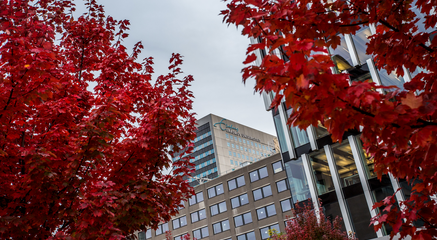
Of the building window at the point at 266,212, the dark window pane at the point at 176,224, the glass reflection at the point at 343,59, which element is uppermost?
the glass reflection at the point at 343,59

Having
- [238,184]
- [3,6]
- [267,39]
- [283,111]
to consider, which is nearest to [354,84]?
[267,39]

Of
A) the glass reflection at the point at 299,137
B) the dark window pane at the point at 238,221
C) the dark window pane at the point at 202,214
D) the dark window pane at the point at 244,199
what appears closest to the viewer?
the glass reflection at the point at 299,137

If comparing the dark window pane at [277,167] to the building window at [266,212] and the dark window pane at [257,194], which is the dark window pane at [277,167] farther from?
the building window at [266,212]

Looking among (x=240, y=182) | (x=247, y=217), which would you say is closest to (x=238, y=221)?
(x=247, y=217)

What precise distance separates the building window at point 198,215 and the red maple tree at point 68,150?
4596cm

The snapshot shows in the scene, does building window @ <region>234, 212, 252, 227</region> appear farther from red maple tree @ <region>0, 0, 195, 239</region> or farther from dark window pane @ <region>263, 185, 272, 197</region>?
red maple tree @ <region>0, 0, 195, 239</region>

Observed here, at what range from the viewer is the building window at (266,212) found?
4280 cm

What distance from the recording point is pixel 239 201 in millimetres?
46781

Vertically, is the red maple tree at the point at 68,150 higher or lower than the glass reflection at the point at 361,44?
lower

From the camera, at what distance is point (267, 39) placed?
2.60m

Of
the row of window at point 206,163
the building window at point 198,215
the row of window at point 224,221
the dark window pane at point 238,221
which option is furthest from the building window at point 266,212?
the row of window at point 206,163

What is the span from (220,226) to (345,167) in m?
31.3

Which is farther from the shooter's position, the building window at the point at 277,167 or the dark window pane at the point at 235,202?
the dark window pane at the point at 235,202

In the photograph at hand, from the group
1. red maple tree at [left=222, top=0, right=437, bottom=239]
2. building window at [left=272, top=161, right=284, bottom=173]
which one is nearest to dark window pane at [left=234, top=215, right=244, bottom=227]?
building window at [left=272, top=161, right=284, bottom=173]
